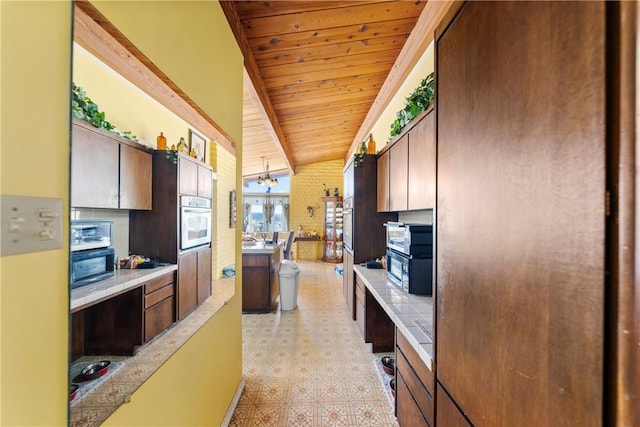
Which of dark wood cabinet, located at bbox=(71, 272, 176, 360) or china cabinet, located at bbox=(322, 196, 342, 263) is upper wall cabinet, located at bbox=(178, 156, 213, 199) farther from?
china cabinet, located at bbox=(322, 196, 342, 263)

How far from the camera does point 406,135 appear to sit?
2.26 meters

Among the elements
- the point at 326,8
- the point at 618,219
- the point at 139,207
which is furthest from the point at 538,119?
the point at 326,8

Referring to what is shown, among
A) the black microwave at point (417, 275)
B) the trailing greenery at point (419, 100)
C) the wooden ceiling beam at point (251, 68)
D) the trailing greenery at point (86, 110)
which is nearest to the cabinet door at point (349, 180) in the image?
the trailing greenery at point (419, 100)

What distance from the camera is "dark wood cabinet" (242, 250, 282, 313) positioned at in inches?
153

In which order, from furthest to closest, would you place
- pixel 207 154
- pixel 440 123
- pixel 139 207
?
1. pixel 207 154
2. pixel 139 207
3. pixel 440 123

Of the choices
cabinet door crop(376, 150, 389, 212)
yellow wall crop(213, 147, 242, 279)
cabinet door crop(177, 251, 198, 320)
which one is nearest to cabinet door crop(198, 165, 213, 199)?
yellow wall crop(213, 147, 242, 279)

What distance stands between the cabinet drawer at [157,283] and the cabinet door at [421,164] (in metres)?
1.57

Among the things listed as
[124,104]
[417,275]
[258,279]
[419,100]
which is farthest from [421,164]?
[258,279]

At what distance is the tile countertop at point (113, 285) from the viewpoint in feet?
2.50

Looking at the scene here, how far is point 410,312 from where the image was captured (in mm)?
1714

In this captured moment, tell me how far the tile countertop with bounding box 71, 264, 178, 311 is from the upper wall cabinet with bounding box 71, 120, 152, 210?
249 millimetres

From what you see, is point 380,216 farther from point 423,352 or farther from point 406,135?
point 423,352

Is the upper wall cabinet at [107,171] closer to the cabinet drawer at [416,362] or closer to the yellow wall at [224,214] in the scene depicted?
the yellow wall at [224,214]

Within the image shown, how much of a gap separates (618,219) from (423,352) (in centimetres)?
99
